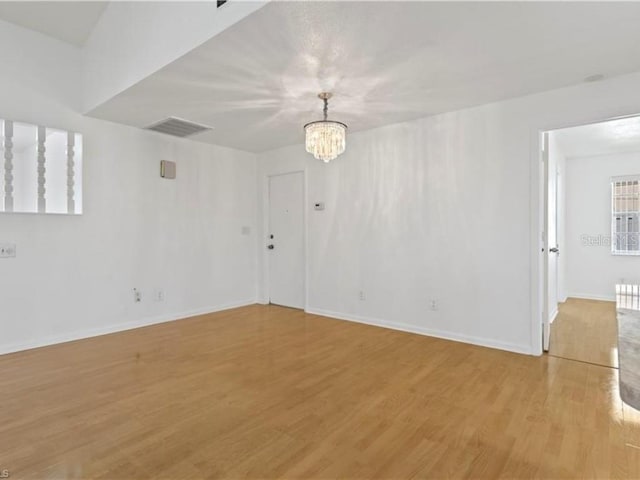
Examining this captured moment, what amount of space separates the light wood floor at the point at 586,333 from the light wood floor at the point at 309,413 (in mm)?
297

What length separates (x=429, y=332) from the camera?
13.1 ft

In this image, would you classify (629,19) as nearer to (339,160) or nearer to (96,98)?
(339,160)

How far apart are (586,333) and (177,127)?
550 centimetres

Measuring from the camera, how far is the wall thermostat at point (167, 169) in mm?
4617

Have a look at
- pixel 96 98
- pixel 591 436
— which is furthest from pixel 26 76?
pixel 591 436

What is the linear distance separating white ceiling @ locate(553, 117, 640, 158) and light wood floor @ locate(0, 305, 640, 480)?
3127mm

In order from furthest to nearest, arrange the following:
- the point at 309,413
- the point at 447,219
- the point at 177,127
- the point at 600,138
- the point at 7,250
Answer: the point at 600,138
the point at 177,127
the point at 447,219
the point at 7,250
the point at 309,413

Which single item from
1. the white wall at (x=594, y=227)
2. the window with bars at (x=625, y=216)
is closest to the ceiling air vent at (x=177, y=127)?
the white wall at (x=594, y=227)

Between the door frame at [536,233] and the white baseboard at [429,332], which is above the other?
the door frame at [536,233]

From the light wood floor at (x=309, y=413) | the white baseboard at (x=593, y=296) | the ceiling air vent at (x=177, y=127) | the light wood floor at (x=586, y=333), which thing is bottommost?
the light wood floor at (x=309, y=413)

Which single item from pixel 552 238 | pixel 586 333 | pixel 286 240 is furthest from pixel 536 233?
pixel 286 240

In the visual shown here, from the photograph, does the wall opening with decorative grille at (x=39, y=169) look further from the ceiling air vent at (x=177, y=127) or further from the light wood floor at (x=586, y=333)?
the light wood floor at (x=586, y=333)

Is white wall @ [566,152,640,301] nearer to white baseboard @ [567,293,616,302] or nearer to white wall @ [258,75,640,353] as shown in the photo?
white baseboard @ [567,293,616,302]

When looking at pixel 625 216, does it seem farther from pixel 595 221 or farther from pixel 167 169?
pixel 167 169
